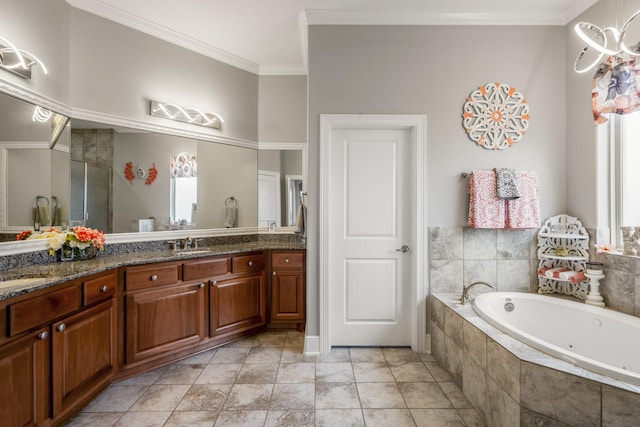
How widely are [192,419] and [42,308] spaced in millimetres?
997

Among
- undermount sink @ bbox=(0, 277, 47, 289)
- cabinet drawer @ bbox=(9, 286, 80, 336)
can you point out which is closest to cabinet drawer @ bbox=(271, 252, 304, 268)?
cabinet drawer @ bbox=(9, 286, 80, 336)

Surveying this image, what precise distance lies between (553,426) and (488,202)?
149 centimetres

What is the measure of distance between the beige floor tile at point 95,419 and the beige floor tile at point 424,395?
5.76ft

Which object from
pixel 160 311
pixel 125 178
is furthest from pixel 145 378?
pixel 125 178

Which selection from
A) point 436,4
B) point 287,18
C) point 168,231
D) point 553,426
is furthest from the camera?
point 168,231

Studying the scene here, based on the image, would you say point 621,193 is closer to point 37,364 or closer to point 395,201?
point 395,201

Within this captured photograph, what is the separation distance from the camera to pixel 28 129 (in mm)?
1953

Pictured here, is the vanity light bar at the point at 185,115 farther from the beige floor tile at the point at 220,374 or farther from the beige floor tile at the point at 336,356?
the beige floor tile at the point at 336,356

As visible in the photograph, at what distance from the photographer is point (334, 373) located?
85.8 inches

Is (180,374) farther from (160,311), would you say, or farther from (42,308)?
(42,308)

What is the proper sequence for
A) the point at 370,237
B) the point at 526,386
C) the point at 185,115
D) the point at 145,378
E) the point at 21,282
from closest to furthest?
the point at 526,386 → the point at 21,282 → the point at 145,378 → the point at 370,237 → the point at 185,115

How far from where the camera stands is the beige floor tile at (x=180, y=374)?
2.11m

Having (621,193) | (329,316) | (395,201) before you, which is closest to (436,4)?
(395,201)

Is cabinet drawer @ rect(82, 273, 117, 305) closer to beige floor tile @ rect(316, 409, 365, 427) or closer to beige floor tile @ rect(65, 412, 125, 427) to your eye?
beige floor tile @ rect(65, 412, 125, 427)
